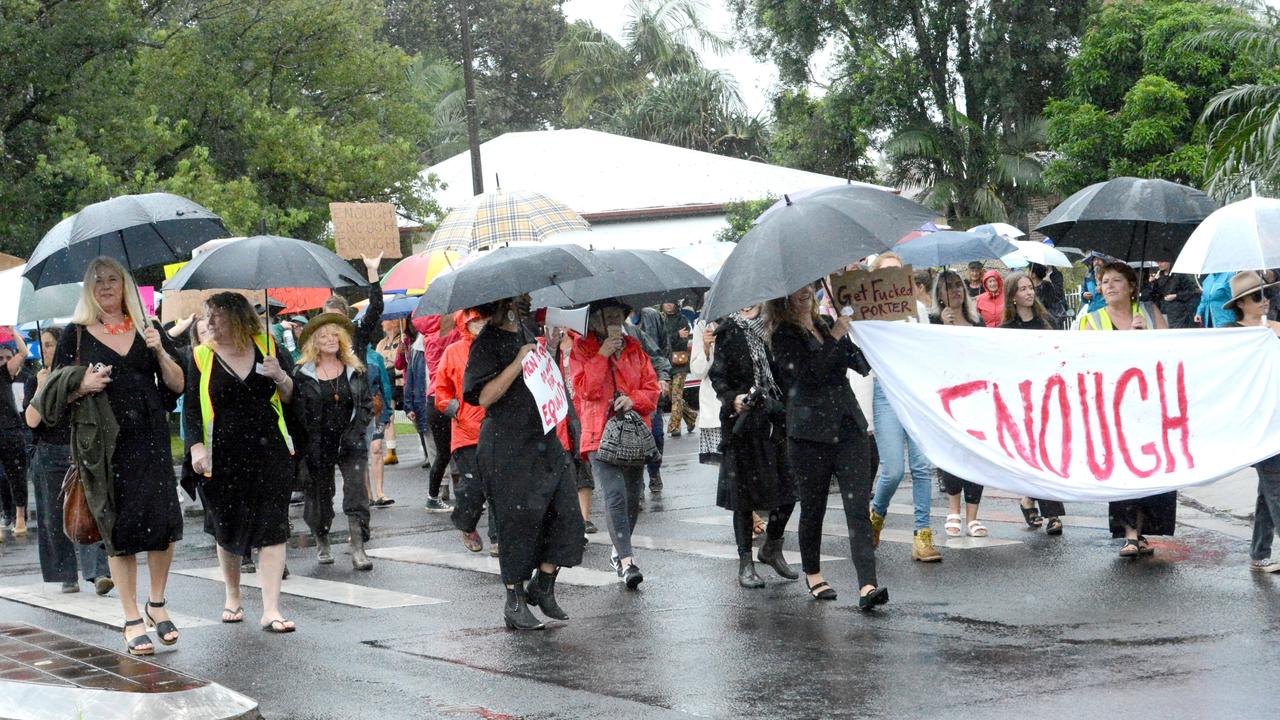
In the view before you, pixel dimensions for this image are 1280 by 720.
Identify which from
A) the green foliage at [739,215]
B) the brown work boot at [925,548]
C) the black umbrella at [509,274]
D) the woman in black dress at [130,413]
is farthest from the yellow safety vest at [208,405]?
the green foliage at [739,215]

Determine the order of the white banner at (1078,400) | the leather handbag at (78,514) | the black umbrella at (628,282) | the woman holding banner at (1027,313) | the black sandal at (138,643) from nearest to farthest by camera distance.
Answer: the black sandal at (138,643) < the leather handbag at (78,514) < the white banner at (1078,400) < the black umbrella at (628,282) < the woman holding banner at (1027,313)

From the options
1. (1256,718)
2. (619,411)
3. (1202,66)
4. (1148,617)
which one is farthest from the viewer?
(1202,66)

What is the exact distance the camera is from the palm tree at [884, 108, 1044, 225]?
37375 millimetres

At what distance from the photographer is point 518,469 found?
7.86m

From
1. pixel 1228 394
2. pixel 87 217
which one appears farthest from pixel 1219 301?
pixel 87 217

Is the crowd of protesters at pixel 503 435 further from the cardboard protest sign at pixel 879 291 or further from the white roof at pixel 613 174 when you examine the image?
the white roof at pixel 613 174

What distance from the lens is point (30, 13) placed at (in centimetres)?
2262

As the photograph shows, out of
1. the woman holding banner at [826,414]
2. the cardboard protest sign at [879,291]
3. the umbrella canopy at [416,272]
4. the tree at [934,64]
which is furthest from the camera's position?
the tree at [934,64]

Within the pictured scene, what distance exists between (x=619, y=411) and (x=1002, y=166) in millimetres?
29628

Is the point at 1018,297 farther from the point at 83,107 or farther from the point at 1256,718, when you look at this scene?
the point at 83,107

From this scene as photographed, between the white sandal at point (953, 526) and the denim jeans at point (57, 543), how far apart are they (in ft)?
18.3

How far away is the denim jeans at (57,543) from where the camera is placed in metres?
9.92

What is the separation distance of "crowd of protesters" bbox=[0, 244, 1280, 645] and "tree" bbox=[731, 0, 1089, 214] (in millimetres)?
27334

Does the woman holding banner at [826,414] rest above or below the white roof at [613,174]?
below
